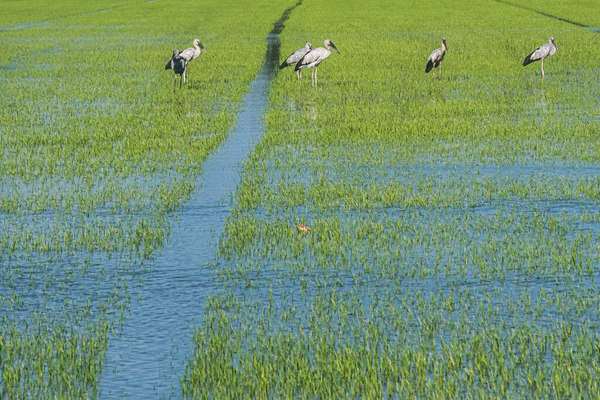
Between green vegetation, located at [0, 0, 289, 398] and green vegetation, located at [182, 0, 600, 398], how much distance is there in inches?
40.8

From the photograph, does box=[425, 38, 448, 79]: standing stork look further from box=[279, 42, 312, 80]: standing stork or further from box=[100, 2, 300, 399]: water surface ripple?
box=[100, 2, 300, 399]: water surface ripple

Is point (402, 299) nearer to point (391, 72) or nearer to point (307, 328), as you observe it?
point (307, 328)

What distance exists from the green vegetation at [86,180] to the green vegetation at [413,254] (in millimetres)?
1036

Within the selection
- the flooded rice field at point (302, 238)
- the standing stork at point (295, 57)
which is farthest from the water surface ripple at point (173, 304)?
the standing stork at point (295, 57)

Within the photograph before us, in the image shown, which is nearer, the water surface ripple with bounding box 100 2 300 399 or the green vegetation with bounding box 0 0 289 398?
the water surface ripple with bounding box 100 2 300 399

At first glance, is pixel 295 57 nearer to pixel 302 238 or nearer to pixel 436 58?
pixel 436 58

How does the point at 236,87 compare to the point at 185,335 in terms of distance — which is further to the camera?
the point at 236,87

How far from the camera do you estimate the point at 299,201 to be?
1586 centimetres

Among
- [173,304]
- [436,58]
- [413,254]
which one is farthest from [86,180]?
[436,58]

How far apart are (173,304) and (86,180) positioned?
7.02 m

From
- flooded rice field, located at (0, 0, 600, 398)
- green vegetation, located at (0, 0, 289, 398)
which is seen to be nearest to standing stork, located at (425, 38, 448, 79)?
flooded rice field, located at (0, 0, 600, 398)

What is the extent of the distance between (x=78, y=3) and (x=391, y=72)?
52570 millimetres

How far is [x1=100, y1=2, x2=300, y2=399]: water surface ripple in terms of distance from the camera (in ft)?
30.0

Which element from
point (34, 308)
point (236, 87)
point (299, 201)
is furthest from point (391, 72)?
point (34, 308)
